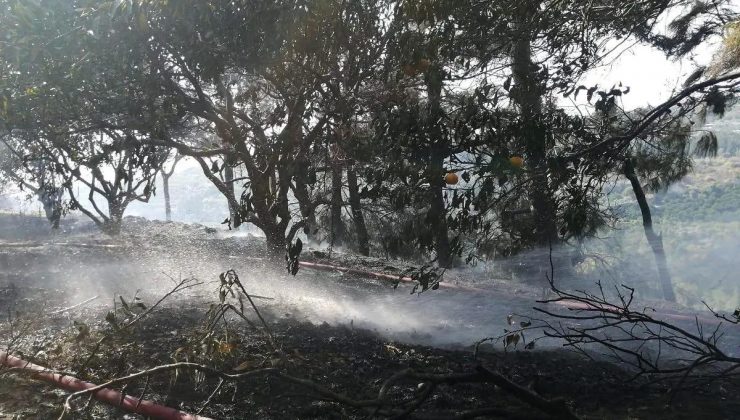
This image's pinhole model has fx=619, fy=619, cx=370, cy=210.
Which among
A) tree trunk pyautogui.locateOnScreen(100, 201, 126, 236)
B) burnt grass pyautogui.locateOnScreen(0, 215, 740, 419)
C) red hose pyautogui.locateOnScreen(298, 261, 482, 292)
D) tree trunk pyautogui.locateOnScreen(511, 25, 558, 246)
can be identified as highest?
tree trunk pyautogui.locateOnScreen(511, 25, 558, 246)

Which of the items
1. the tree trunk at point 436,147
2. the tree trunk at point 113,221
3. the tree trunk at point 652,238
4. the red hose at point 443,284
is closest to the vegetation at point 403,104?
the tree trunk at point 436,147

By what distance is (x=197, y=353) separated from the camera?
443 centimetres

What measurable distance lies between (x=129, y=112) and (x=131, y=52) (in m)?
1.17

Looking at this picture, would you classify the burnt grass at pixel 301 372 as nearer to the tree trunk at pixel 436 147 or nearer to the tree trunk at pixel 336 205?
the tree trunk at pixel 436 147

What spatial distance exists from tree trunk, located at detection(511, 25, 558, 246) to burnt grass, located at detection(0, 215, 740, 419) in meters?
1.13

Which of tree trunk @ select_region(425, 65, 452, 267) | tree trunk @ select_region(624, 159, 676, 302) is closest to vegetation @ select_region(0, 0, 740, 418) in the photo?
tree trunk @ select_region(425, 65, 452, 267)

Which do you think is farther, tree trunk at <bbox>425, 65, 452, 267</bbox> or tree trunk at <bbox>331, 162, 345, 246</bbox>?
tree trunk at <bbox>331, 162, 345, 246</bbox>

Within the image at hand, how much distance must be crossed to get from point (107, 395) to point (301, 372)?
4.33 feet

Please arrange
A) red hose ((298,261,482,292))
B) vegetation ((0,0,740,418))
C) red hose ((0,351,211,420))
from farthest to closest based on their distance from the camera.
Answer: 1. red hose ((298,261,482,292))
2. vegetation ((0,0,740,418))
3. red hose ((0,351,211,420))

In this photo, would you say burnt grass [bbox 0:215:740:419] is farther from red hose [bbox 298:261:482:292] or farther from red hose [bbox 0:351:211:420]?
red hose [bbox 298:261:482:292]

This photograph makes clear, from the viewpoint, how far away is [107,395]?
3.95 metres

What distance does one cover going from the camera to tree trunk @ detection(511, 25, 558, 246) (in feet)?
14.9

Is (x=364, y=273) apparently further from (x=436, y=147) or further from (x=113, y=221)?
(x=113, y=221)

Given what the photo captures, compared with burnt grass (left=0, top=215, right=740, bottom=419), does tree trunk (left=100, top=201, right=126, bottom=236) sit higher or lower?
higher
